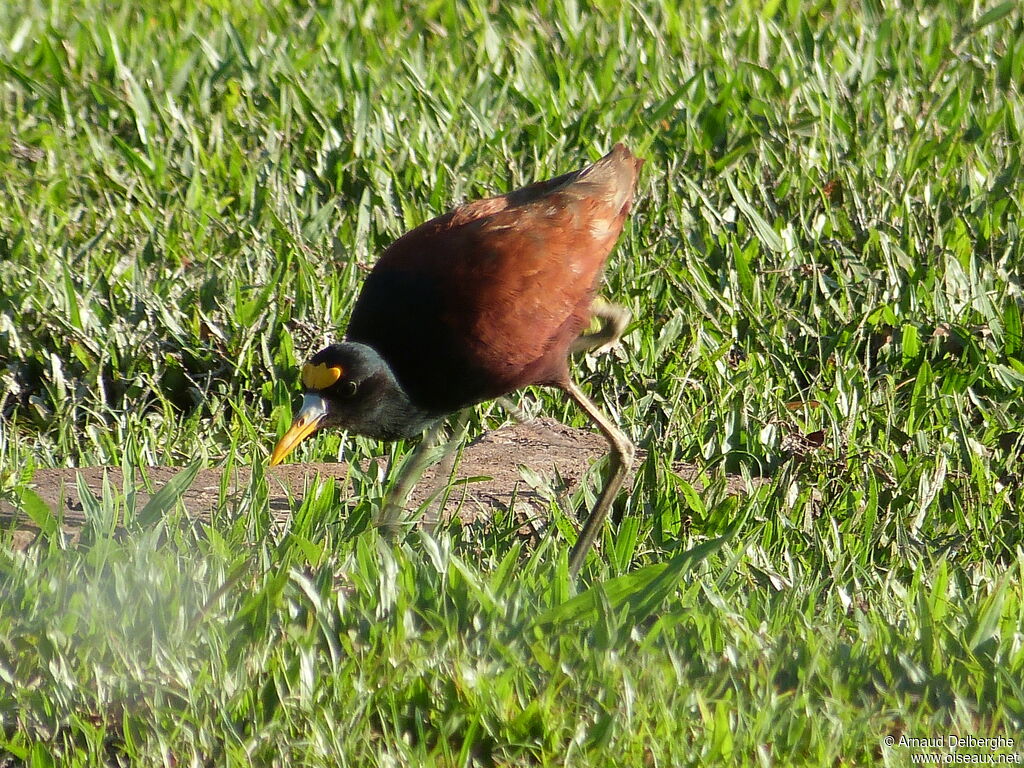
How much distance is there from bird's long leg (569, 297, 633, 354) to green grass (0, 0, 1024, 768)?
236mm

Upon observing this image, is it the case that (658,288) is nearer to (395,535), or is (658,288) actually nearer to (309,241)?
(309,241)

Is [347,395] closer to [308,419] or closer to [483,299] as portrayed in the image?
[308,419]

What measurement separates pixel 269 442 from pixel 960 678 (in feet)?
8.04

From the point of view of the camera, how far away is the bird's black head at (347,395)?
3891 millimetres

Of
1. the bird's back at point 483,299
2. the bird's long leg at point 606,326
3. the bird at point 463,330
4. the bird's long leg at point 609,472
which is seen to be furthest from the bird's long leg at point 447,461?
the bird's long leg at point 606,326

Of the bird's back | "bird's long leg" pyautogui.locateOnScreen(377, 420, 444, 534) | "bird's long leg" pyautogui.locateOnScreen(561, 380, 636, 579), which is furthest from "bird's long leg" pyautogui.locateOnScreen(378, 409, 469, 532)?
"bird's long leg" pyautogui.locateOnScreen(561, 380, 636, 579)

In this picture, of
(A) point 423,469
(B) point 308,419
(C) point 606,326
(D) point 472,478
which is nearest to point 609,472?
(D) point 472,478

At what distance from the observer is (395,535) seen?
12.5 feet

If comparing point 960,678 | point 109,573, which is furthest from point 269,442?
point 960,678

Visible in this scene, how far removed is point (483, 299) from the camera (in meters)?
4.04

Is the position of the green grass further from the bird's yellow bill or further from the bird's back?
the bird's back

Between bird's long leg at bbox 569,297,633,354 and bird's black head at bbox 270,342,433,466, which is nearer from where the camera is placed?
bird's black head at bbox 270,342,433,466

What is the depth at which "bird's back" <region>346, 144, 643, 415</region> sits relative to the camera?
Answer: 4.02m

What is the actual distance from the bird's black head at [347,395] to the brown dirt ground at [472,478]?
192mm
